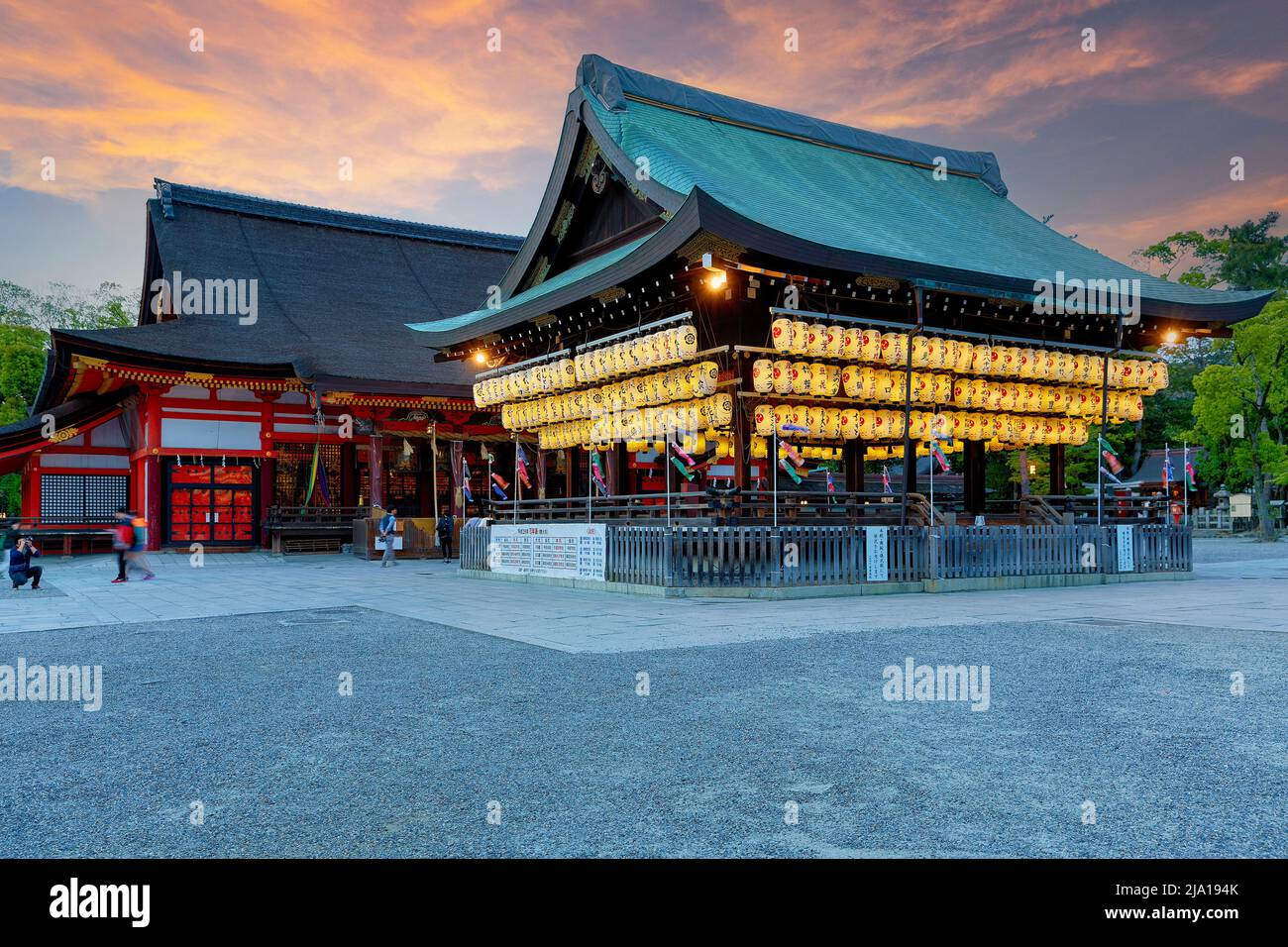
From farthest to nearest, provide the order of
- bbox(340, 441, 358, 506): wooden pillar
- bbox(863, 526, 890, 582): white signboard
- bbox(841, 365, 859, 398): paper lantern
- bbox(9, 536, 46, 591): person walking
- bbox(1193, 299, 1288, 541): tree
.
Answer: bbox(1193, 299, 1288, 541): tree, bbox(340, 441, 358, 506): wooden pillar, bbox(9, 536, 46, 591): person walking, bbox(841, 365, 859, 398): paper lantern, bbox(863, 526, 890, 582): white signboard

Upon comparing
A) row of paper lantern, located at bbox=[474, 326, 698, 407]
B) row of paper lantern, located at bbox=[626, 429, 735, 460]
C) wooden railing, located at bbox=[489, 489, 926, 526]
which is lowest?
wooden railing, located at bbox=[489, 489, 926, 526]

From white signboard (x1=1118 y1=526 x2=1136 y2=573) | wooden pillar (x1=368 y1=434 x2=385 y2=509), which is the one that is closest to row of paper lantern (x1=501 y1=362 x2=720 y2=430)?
wooden pillar (x1=368 y1=434 x2=385 y2=509)

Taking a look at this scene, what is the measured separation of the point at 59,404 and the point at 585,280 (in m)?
26.8

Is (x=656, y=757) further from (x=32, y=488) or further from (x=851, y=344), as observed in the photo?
(x=32, y=488)

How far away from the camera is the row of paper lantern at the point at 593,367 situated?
16.5m

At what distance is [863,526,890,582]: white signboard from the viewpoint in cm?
1588

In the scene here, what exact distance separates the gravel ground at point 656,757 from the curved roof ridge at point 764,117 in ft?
49.9

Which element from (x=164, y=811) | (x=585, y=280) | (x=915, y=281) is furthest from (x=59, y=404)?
(x=164, y=811)

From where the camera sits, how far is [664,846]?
3.90 m

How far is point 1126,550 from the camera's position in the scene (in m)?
19.0

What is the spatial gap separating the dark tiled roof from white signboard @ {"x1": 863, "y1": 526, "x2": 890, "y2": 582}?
17958 millimetres

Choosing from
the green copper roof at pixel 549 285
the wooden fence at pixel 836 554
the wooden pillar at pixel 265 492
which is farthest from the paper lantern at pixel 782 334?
the wooden pillar at pixel 265 492

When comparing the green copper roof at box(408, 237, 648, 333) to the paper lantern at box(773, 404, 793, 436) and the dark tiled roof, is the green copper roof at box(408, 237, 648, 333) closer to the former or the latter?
the paper lantern at box(773, 404, 793, 436)

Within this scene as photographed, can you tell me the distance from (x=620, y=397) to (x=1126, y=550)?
10.8 meters
